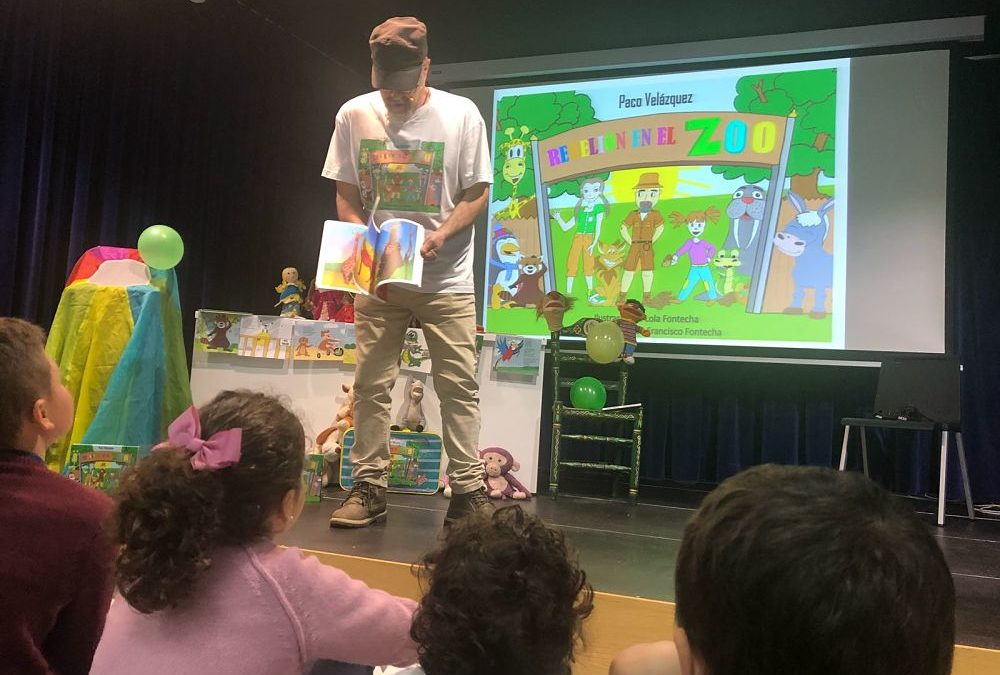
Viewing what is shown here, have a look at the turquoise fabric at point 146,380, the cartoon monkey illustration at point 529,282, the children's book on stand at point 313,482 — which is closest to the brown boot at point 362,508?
the children's book on stand at point 313,482

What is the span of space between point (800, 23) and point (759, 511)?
3.83m

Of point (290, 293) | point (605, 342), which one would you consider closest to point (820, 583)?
point (605, 342)

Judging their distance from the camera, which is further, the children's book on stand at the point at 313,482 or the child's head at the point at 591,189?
the child's head at the point at 591,189

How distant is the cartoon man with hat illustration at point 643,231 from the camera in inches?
147

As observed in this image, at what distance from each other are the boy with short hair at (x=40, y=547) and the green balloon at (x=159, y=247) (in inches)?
64.2

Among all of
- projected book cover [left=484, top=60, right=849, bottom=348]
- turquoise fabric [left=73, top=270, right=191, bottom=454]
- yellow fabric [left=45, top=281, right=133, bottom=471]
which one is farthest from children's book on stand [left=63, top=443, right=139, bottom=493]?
projected book cover [left=484, top=60, right=849, bottom=348]

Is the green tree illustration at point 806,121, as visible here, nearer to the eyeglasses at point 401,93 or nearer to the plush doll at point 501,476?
the plush doll at point 501,476

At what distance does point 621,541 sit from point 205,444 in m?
1.56

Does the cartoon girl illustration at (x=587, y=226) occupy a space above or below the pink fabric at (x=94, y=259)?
above

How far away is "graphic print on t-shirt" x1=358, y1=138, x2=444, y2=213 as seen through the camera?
7.16 feet

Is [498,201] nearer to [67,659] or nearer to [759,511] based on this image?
[67,659]

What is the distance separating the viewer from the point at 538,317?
3.83m

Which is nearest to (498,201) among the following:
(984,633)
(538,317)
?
(538,317)

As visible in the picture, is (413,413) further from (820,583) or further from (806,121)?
(820,583)
